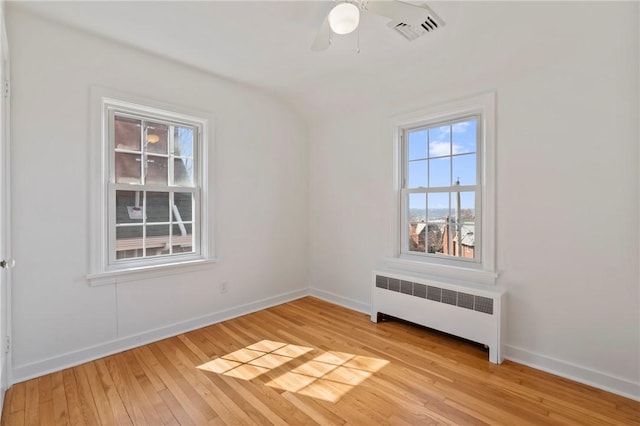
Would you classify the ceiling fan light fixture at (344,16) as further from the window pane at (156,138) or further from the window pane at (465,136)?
the window pane at (156,138)

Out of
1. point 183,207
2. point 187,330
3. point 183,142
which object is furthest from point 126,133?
point 187,330

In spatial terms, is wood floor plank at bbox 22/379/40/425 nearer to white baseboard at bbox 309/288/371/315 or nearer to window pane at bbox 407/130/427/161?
white baseboard at bbox 309/288/371/315

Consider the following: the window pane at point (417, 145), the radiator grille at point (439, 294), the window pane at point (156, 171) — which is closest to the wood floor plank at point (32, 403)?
the window pane at point (156, 171)

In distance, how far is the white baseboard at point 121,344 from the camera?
221cm

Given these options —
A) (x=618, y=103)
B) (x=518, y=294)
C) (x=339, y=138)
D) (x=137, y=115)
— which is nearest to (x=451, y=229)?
(x=518, y=294)

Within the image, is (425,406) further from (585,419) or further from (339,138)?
(339,138)

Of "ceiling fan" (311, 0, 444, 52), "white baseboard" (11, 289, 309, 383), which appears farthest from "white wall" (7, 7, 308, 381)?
"ceiling fan" (311, 0, 444, 52)

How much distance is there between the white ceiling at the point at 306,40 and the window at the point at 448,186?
0.36m

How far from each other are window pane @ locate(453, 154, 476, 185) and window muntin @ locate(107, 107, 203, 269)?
268cm

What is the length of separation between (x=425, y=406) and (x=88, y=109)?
11.0ft

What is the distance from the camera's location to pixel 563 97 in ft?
7.50

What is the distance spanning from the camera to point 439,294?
9.23 feet

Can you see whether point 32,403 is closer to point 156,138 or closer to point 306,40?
point 156,138

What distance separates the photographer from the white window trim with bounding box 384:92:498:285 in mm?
2650
